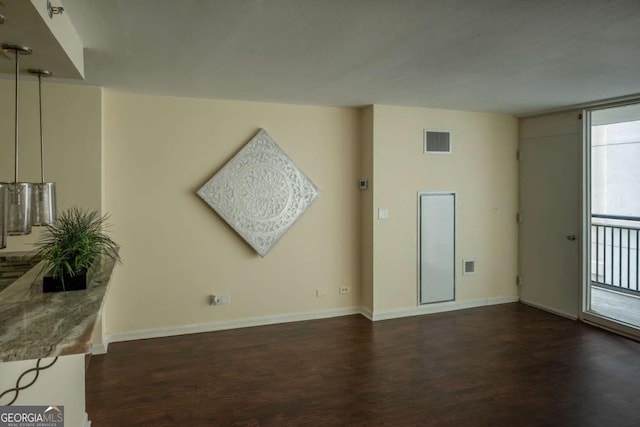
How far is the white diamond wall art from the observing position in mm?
4281

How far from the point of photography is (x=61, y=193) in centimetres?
364

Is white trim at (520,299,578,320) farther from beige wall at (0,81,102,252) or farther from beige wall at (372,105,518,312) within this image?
beige wall at (0,81,102,252)

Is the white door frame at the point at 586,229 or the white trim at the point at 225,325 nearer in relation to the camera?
the white trim at the point at 225,325

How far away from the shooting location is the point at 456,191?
509 cm

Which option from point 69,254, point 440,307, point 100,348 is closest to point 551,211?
point 440,307

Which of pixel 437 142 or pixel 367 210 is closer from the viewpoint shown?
pixel 367 210

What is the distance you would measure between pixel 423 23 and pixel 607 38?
3.90 feet

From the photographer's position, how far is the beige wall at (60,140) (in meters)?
3.49

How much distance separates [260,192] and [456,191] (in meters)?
2.44

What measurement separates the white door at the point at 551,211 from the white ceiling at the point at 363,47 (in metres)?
0.83

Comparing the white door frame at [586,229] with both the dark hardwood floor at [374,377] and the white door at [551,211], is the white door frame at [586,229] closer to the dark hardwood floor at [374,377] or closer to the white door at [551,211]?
the white door at [551,211]

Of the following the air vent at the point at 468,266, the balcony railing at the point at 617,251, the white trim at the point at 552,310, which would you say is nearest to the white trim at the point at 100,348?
the air vent at the point at 468,266

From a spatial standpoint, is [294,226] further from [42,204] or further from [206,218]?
[42,204]

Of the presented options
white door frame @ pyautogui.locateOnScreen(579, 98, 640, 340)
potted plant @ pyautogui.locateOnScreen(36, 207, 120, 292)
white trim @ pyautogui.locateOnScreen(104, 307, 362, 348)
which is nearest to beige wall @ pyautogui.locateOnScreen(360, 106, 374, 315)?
white trim @ pyautogui.locateOnScreen(104, 307, 362, 348)
